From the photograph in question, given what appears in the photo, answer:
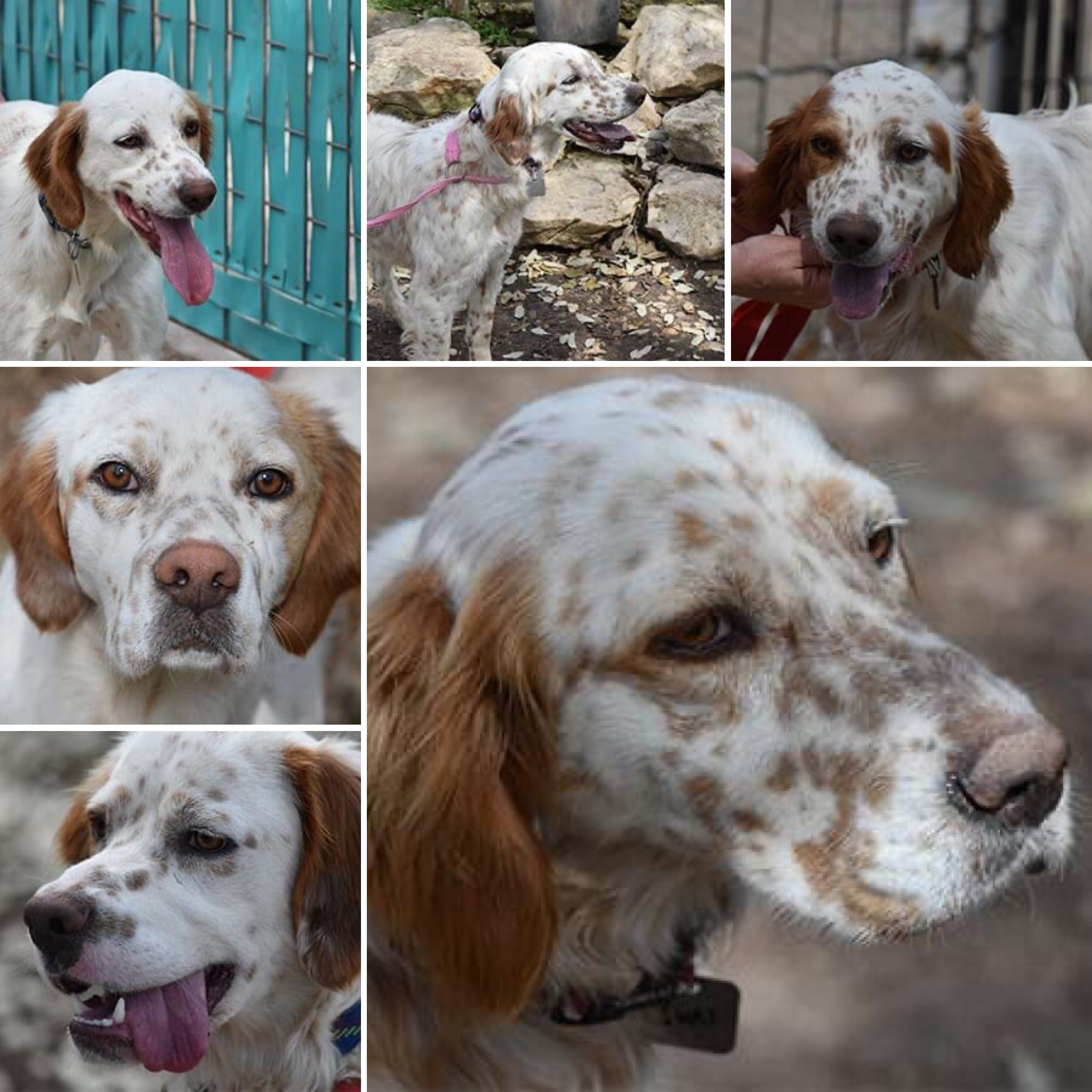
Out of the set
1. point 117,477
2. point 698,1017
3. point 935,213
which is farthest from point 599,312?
point 698,1017

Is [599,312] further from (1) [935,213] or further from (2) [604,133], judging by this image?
(1) [935,213]

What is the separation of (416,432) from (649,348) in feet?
1.29

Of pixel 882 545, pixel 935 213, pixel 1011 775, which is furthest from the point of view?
pixel 935 213

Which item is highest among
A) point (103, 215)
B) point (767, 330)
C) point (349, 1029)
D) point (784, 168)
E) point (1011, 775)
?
point (784, 168)

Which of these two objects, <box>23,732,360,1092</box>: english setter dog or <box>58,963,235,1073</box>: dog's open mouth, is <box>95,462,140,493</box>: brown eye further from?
<box>58,963,235,1073</box>: dog's open mouth

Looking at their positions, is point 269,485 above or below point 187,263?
below

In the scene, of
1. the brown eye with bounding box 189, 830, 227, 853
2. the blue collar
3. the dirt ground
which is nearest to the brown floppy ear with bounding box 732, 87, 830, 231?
the dirt ground

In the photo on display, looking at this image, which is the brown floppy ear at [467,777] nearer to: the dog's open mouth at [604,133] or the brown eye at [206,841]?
the brown eye at [206,841]

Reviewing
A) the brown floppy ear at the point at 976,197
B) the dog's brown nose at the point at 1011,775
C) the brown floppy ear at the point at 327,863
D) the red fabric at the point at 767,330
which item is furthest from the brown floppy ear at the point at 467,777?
the brown floppy ear at the point at 976,197

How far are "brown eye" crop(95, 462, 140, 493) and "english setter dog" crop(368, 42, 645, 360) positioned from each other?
0.49 meters

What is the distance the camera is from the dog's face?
2100mm

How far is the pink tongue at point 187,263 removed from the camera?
2684 millimetres

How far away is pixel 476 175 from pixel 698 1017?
1383mm

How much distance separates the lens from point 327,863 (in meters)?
2.60
